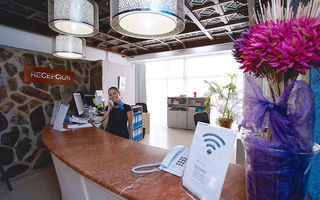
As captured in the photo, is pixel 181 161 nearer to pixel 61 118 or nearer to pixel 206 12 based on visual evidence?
pixel 61 118

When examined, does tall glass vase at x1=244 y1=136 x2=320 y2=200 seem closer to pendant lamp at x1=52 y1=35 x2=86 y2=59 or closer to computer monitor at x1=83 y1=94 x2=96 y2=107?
pendant lamp at x1=52 y1=35 x2=86 y2=59

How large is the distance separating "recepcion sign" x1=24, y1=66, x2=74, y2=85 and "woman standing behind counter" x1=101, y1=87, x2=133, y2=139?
1.84 meters

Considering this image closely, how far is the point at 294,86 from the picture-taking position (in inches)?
21.3

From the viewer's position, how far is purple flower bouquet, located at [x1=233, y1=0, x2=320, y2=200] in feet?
1.67

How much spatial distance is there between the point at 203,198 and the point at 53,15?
6.24 feet

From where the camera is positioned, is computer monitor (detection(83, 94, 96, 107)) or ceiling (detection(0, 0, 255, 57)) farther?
computer monitor (detection(83, 94, 96, 107))

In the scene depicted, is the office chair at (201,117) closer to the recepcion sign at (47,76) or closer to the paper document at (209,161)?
the paper document at (209,161)

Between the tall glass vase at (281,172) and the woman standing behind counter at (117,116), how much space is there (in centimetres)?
240

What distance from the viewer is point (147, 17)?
1.29 m

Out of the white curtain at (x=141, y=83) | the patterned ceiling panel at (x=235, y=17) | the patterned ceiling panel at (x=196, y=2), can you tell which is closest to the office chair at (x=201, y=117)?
the patterned ceiling panel at (x=196, y=2)

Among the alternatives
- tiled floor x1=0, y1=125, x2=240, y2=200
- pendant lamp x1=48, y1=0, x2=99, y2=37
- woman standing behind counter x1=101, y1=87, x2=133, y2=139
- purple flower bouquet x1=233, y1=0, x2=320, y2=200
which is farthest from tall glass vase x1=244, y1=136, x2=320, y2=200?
tiled floor x1=0, y1=125, x2=240, y2=200

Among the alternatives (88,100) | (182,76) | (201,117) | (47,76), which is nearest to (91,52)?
(47,76)

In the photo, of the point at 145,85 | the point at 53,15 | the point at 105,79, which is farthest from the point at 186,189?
the point at 145,85

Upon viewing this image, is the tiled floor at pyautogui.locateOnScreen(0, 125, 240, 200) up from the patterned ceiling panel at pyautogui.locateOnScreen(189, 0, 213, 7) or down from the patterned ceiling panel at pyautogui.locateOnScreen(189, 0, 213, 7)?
down
